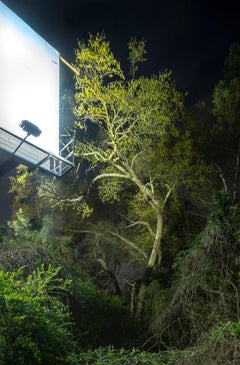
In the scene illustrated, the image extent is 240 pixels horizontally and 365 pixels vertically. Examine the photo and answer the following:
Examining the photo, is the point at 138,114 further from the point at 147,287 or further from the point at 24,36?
the point at 24,36

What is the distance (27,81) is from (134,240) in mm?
11314

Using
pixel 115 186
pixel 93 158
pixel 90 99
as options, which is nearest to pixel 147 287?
pixel 115 186

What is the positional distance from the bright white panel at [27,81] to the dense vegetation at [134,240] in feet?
2.11

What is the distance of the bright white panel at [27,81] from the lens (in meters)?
3.90

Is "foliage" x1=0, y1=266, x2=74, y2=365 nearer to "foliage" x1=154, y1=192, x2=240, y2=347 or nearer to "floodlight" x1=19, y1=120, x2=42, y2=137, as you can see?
"floodlight" x1=19, y1=120, x2=42, y2=137

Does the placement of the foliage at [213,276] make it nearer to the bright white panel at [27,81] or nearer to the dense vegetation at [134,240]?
the dense vegetation at [134,240]

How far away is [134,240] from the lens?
48.4ft

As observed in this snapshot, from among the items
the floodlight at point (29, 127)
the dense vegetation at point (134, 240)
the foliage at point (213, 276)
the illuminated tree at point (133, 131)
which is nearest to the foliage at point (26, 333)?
the dense vegetation at point (134, 240)

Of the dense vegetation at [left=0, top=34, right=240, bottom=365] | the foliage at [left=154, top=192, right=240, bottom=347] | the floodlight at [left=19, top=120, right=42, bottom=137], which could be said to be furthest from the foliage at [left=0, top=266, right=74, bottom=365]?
the foliage at [left=154, top=192, right=240, bottom=347]

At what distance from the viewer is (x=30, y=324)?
10.8ft

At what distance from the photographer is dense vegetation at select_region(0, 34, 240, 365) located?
390 cm

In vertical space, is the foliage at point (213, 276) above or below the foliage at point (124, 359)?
above

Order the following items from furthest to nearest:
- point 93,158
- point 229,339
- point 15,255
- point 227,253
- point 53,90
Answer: point 93,158 < point 15,255 < point 227,253 < point 53,90 < point 229,339

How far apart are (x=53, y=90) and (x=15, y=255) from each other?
3183 mm
